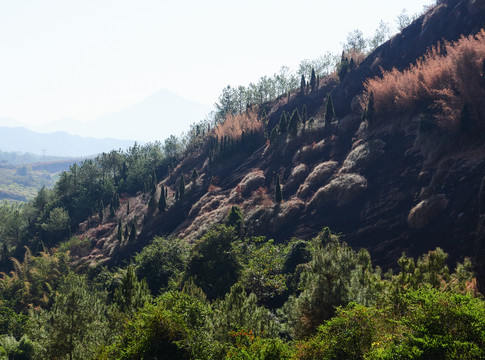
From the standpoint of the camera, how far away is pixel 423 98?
155ft

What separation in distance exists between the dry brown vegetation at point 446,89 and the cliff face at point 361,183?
290 cm

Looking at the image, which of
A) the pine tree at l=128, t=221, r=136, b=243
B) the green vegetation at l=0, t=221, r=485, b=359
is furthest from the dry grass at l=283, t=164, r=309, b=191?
the pine tree at l=128, t=221, r=136, b=243

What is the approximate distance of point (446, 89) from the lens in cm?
4175

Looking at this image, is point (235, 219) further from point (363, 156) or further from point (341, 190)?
point (363, 156)

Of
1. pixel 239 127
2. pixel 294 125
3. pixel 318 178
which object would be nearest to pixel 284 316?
pixel 318 178

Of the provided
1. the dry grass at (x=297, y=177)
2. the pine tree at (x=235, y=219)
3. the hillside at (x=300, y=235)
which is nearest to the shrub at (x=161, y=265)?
the hillside at (x=300, y=235)

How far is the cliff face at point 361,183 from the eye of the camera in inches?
1361

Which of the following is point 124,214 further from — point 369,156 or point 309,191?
point 369,156

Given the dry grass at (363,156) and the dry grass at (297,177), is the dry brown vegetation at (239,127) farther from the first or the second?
the dry grass at (363,156)

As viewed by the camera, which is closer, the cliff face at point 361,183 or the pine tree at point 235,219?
the cliff face at point 361,183

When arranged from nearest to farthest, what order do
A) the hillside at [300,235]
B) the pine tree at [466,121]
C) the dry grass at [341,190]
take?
the hillside at [300,235], the pine tree at [466,121], the dry grass at [341,190]

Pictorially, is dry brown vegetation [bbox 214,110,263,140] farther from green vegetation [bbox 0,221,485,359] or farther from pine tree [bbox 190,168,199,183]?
green vegetation [bbox 0,221,485,359]

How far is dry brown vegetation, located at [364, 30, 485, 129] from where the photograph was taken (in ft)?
124

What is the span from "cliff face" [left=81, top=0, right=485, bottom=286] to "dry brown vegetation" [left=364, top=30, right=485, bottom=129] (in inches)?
114
